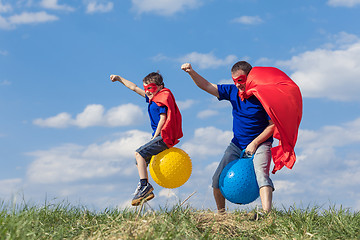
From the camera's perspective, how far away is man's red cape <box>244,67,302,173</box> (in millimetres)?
6949

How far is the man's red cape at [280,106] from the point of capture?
695 centimetres

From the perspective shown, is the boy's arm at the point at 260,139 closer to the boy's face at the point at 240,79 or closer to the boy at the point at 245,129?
the boy at the point at 245,129

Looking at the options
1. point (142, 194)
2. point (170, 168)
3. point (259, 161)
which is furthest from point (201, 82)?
point (142, 194)

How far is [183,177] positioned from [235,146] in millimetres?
1062

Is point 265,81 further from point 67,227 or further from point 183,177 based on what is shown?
point 67,227

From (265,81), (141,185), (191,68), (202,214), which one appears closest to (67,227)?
(141,185)

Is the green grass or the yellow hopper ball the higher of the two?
the yellow hopper ball

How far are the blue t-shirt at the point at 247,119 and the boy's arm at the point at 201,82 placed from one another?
0.31m

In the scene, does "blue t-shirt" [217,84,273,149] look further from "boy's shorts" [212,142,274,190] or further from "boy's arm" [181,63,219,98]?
"boy's arm" [181,63,219,98]

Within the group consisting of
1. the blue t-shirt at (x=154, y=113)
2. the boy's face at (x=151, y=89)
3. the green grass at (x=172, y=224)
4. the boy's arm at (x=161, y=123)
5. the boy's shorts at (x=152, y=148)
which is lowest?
the green grass at (x=172, y=224)

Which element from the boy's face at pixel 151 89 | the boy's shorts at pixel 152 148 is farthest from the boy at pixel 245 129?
the boy's shorts at pixel 152 148

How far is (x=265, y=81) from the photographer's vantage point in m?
7.13

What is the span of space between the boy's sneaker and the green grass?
1.02 feet

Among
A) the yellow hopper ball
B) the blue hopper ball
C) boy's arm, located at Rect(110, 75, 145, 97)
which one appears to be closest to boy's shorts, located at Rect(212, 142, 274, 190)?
the blue hopper ball
